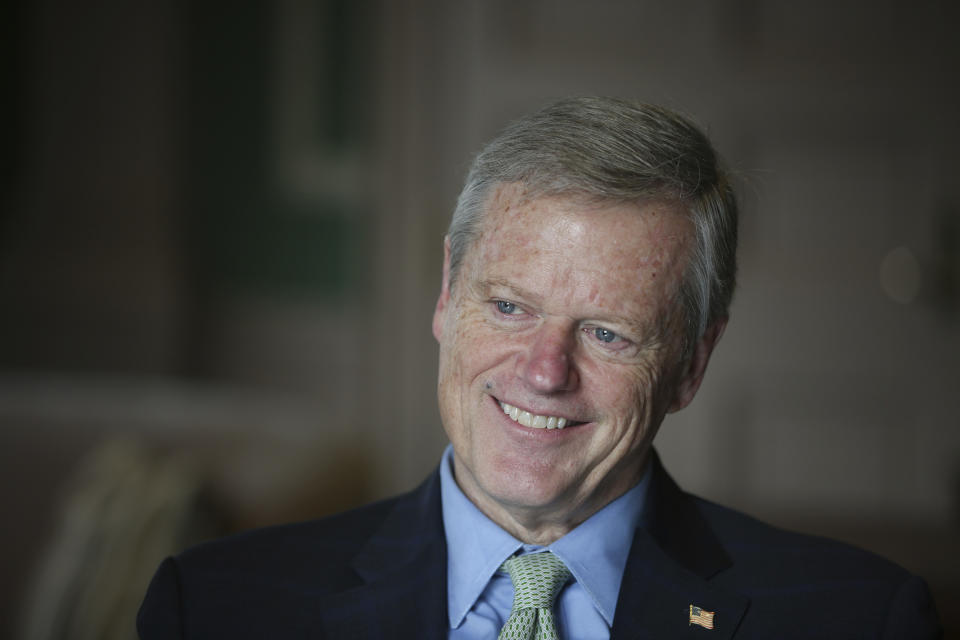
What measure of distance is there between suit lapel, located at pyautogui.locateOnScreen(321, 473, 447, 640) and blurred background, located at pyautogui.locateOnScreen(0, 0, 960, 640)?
1.34 metres

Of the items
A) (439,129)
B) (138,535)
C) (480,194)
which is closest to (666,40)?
(439,129)

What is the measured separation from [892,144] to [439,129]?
71.0 inches

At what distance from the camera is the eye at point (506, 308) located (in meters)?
1.43

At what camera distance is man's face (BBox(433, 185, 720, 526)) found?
53.4 inches

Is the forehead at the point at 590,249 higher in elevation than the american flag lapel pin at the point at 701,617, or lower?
higher

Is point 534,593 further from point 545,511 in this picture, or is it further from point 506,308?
point 506,308

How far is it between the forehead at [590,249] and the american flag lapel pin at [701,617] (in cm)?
41

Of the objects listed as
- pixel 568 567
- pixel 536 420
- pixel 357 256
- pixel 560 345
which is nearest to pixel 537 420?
pixel 536 420

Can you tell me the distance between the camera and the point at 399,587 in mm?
1463

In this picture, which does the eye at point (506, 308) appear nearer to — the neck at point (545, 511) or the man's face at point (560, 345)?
the man's face at point (560, 345)

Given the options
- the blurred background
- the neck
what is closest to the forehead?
the neck

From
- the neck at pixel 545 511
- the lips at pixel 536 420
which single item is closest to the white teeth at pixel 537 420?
the lips at pixel 536 420

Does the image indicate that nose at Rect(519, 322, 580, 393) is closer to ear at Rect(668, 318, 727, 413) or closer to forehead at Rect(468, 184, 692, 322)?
forehead at Rect(468, 184, 692, 322)

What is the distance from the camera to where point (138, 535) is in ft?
8.87
